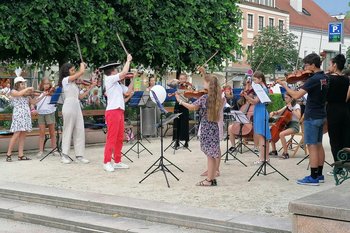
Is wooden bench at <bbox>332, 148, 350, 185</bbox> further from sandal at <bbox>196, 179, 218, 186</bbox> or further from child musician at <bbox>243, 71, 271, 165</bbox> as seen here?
child musician at <bbox>243, 71, 271, 165</bbox>

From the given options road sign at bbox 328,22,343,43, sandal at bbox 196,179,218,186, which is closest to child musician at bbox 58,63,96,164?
sandal at bbox 196,179,218,186

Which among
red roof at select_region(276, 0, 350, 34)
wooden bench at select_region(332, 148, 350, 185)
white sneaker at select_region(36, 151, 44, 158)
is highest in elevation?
red roof at select_region(276, 0, 350, 34)

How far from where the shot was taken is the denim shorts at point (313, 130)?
8.49m

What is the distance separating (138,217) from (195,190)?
4.76 ft

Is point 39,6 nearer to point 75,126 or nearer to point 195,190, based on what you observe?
point 75,126

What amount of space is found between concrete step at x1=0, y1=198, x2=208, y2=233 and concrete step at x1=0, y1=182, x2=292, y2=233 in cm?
7

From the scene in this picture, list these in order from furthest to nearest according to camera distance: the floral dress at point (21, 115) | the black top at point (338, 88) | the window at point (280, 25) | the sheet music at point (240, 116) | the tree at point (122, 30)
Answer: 1. the window at point (280, 25)
2. the tree at point (122, 30)
3. the floral dress at point (21, 115)
4. the sheet music at point (240, 116)
5. the black top at point (338, 88)

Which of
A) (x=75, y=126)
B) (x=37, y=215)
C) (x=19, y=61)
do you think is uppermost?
(x=19, y=61)

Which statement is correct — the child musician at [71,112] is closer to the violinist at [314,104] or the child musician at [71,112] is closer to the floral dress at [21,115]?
the floral dress at [21,115]

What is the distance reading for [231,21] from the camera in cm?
2036

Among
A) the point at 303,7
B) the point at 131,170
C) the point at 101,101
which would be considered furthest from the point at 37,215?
the point at 303,7

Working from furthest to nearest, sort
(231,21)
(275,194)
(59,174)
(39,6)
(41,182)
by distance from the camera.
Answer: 1. (231,21)
2. (39,6)
3. (59,174)
4. (41,182)
5. (275,194)

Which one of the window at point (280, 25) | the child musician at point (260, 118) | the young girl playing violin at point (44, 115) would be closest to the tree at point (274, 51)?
the window at point (280, 25)

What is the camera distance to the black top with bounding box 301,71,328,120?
831 cm
